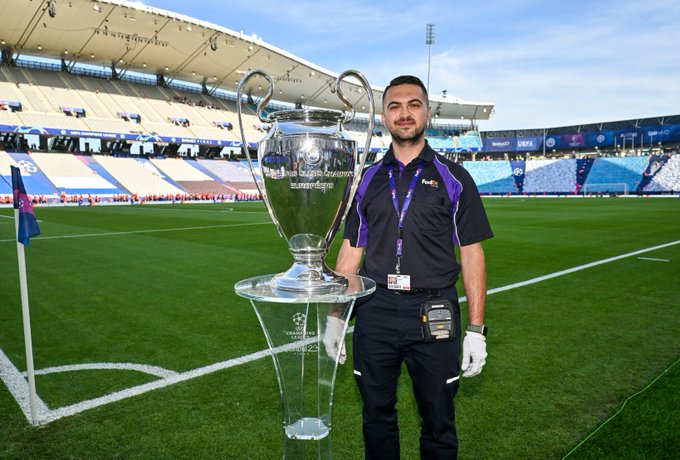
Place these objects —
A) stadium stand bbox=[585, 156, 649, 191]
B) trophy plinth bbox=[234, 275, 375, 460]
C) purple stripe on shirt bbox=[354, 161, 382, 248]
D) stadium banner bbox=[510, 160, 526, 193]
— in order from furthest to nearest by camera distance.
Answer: stadium banner bbox=[510, 160, 526, 193]
stadium stand bbox=[585, 156, 649, 191]
purple stripe on shirt bbox=[354, 161, 382, 248]
trophy plinth bbox=[234, 275, 375, 460]

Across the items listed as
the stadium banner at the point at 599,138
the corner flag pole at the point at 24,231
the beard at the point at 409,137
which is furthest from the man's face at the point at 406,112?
the stadium banner at the point at 599,138

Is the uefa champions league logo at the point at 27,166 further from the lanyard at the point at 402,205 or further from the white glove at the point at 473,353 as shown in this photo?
the white glove at the point at 473,353

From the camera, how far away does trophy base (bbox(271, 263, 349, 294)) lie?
1488 millimetres

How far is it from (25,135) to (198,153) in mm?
15916

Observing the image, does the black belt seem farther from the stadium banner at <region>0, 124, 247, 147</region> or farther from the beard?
the stadium banner at <region>0, 124, 247, 147</region>

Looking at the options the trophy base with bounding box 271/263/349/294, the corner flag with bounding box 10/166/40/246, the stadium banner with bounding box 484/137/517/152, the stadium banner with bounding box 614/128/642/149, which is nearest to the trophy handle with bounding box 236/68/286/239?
the trophy base with bounding box 271/263/349/294

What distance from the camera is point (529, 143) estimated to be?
68.6 metres

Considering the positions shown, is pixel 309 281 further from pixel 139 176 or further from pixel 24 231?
pixel 139 176

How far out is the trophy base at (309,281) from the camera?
1488 millimetres

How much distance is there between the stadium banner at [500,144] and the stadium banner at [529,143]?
67cm

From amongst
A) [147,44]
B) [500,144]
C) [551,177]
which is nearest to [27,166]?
[147,44]

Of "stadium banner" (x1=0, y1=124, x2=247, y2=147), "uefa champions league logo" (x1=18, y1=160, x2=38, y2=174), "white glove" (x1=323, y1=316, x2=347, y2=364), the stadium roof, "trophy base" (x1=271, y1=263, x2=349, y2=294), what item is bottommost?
"white glove" (x1=323, y1=316, x2=347, y2=364)

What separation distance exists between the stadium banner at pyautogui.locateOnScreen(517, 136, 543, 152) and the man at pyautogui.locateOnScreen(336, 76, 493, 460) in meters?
71.7

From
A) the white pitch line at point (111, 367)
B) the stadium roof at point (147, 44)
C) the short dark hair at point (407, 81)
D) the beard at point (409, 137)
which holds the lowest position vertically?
the white pitch line at point (111, 367)
